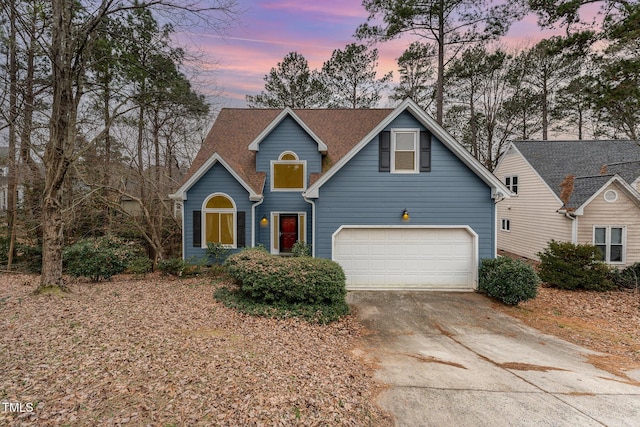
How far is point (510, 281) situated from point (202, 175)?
10.6 meters

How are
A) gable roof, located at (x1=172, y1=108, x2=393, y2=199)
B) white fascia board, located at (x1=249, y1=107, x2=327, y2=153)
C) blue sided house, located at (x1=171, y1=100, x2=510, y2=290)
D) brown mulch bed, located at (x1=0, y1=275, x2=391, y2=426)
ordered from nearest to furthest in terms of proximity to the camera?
brown mulch bed, located at (x1=0, y1=275, x2=391, y2=426)
blue sided house, located at (x1=171, y1=100, x2=510, y2=290)
white fascia board, located at (x1=249, y1=107, x2=327, y2=153)
gable roof, located at (x1=172, y1=108, x2=393, y2=199)

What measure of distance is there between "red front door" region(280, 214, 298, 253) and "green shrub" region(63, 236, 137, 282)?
5.30 meters

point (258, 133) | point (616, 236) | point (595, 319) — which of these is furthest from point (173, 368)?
point (616, 236)

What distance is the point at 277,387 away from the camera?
3.63 metres

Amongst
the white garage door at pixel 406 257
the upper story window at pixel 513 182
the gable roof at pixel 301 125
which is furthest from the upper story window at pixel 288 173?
the upper story window at pixel 513 182

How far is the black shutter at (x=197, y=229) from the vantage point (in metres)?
11.0

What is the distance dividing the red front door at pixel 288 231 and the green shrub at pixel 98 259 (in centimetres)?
530

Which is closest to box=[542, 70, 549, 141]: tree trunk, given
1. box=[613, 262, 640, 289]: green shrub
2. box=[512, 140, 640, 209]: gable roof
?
box=[512, 140, 640, 209]: gable roof

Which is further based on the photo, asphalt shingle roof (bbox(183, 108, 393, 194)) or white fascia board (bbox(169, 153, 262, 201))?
asphalt shingle roof (bbox(183, 108, 393, 194))

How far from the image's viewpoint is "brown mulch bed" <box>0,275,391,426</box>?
119 inches

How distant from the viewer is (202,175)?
35.7 ft

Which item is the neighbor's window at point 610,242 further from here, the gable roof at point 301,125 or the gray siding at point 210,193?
the gray siding at point 210,193

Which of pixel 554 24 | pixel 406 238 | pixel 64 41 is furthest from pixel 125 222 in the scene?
pixel 554 24

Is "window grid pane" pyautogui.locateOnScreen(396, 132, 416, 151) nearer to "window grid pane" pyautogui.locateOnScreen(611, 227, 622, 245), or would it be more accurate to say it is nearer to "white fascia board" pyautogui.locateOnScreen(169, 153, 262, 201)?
"white fascia board" pyautogui.locateOnScreen(169, 153, 262, 201)
